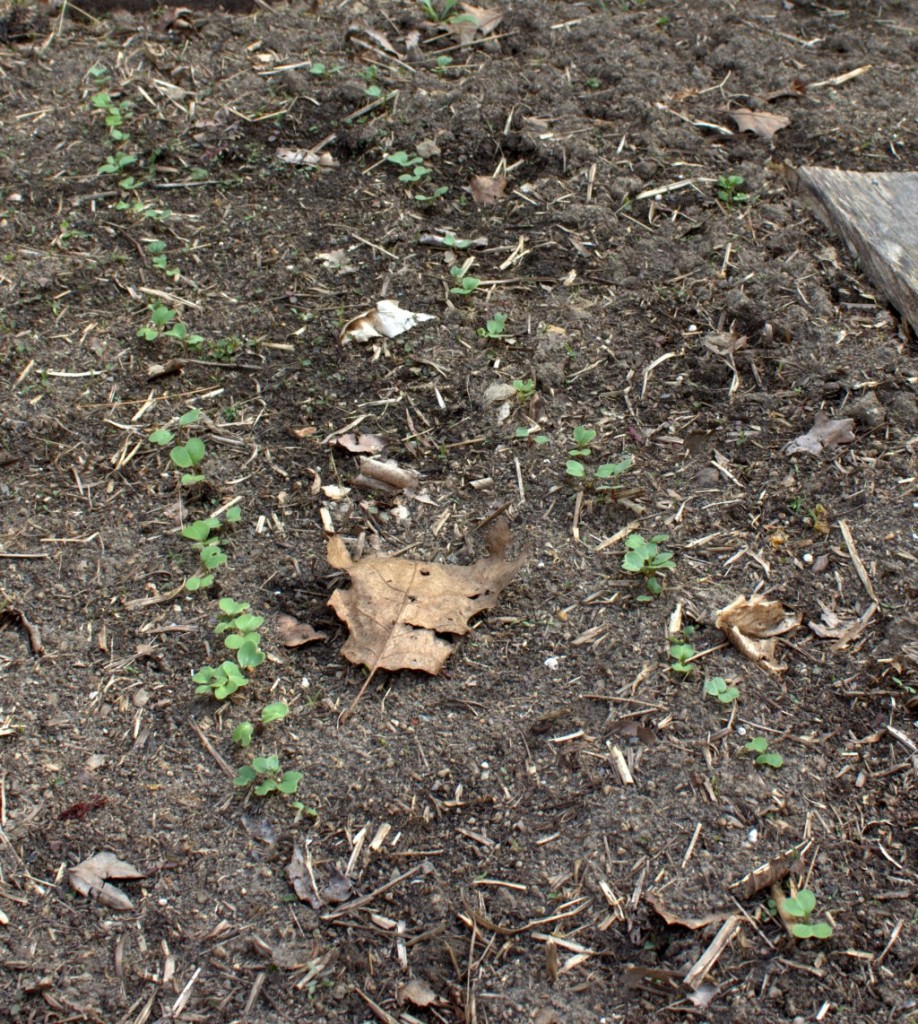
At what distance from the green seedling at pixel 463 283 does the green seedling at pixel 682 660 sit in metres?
1.36

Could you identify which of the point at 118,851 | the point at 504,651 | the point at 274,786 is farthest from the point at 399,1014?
the point at 504,651

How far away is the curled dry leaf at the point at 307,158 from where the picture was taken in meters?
3.52

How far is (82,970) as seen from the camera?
1.83 metres

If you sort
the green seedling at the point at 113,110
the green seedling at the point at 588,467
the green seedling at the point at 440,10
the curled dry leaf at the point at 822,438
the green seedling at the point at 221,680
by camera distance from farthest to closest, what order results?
1. the green seedling at the point at 440,10
2. the green seedling at the point at 113,110
3. the curled dry leaf at the point at 822,438
4. the green seedling at the point at 588,467
5. the green seedling at the point at 221,680

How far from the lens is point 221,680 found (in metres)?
2.19

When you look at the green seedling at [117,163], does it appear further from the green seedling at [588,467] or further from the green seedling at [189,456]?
the green seedling at [588,467]

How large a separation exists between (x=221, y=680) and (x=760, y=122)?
2.78m

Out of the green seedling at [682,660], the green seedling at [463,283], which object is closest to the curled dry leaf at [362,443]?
the green seedling at [463,283]

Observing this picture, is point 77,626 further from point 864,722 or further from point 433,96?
point 433,96

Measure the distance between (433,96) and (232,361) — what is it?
1.44 m

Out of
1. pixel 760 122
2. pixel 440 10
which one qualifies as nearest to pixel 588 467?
pixel 760 122

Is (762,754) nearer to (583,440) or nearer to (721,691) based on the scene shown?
(721,691)

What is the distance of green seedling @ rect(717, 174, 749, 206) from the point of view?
335cm

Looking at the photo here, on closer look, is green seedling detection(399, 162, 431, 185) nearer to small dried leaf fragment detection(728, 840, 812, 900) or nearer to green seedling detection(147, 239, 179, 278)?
green seedling detection(147, 239, 179, 278)
